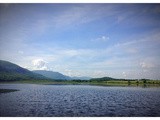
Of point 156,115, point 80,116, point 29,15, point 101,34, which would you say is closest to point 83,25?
point 101,34

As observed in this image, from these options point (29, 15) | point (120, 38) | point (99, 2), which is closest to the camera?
point (99, 2)

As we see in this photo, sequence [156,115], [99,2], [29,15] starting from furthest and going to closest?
[29,15] < [99,2] < [156,115]

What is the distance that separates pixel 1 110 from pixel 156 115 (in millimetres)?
8406

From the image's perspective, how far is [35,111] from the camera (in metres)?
12.9

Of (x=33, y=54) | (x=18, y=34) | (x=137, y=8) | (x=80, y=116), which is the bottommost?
(x=80, y=116)

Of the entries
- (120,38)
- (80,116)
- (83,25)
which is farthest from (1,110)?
(120,38)

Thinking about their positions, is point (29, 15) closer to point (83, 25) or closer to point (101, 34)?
point (83, 25)

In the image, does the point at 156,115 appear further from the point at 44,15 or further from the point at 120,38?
the point at 44,15

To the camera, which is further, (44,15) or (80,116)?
(44,15)

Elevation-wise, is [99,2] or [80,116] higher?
[99,2]

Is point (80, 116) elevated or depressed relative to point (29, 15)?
depressed

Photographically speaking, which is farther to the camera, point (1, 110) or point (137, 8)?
point (137, 8)

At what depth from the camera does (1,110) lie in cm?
1288

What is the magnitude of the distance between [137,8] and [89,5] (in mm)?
2986
